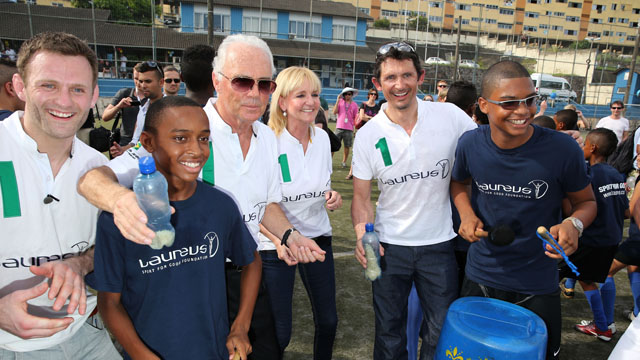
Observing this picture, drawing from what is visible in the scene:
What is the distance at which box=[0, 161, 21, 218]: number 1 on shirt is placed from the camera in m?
1.79

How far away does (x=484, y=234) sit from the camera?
8.49ft

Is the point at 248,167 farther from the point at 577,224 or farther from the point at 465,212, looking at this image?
the point at 577,224

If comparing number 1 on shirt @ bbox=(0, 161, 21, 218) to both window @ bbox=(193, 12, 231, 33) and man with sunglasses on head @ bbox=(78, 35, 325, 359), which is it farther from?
window @ bbox=(193, 12, 231, 33)

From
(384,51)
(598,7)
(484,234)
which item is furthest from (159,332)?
(598,7)

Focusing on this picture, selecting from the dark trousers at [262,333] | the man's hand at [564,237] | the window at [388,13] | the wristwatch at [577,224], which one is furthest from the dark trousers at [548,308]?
the window at [388,13]

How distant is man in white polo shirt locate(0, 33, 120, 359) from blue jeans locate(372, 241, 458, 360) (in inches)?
78.0

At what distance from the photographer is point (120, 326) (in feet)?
5.97

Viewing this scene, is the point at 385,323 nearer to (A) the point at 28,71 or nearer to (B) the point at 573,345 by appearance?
(B) the point at 573,345

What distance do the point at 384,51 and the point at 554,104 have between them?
117 feet

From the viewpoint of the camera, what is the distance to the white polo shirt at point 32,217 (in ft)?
5.94

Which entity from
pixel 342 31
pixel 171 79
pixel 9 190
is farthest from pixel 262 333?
pixel 342 31

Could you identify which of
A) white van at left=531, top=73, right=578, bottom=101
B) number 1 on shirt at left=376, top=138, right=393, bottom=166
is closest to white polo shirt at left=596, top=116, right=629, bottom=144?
number 1 on shirt at left=376, top=138, right=393, bottom=166

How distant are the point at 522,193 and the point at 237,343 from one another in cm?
195

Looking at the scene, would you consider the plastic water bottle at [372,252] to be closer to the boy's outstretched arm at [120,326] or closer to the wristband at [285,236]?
the wristband at [285,236]
